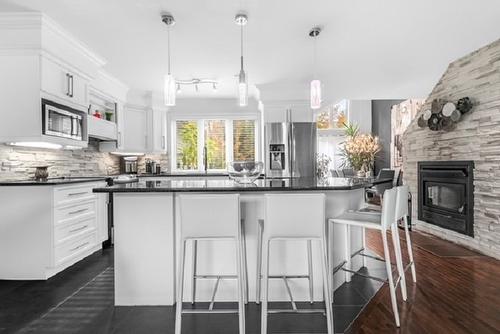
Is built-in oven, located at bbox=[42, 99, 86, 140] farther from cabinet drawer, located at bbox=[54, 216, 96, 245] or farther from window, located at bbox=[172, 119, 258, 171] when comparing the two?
window, located at bbox=[172, 119, 258, 171]

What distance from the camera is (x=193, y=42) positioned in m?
3.55

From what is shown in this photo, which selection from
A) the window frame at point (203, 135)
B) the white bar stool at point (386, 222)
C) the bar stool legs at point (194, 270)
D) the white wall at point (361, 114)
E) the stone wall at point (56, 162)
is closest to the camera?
the white bar stool at point (386, 222)

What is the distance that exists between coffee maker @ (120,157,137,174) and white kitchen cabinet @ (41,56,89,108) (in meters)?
1.86

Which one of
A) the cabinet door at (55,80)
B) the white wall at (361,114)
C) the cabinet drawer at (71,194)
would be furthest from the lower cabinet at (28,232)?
the white wall at (361,114)

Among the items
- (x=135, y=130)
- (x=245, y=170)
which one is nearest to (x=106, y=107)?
(x=135, y=130)

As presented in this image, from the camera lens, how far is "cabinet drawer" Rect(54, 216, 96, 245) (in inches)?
118

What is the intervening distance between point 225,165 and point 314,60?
2.99 m

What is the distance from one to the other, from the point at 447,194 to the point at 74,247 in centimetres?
461

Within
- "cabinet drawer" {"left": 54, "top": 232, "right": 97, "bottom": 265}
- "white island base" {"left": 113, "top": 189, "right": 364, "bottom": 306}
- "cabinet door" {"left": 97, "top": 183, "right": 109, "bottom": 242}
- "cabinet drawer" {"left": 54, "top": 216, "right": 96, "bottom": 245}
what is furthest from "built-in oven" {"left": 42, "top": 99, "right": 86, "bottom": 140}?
"white island base" {"left": 113, "top": 189, "right": 364, "bottom": 306}

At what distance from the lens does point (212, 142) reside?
21.5ft

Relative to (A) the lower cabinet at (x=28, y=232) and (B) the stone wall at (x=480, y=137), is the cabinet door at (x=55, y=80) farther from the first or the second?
(B) the stone wall at (x=480, y=137)

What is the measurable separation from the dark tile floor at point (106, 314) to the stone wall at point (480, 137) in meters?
1.81

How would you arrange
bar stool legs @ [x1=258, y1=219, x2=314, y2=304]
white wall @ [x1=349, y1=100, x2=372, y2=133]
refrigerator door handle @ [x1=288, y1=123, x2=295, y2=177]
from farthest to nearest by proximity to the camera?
white wall @ [x1=349, y1=100, x2=372, y2=133], refrigerator door handle @ [x1=288, y1=123, x2=295, y2=177], bar stool legs @ [x1=258, y1=219, x2=314, y2=304]

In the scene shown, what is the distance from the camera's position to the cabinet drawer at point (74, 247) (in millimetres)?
3018
